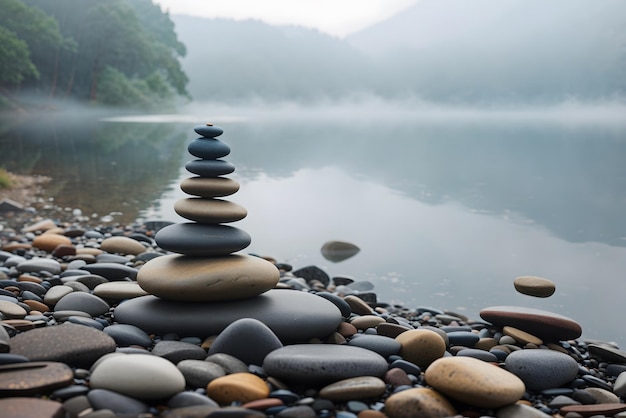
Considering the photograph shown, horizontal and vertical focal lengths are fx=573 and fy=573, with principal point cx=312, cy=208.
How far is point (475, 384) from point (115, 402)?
2.50 metres

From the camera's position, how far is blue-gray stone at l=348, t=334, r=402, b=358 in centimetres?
516

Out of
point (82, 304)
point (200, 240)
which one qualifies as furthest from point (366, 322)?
point (82, 304)

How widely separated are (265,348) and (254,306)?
0.96 m

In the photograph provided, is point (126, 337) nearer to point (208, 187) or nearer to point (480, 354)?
point (208, 187)

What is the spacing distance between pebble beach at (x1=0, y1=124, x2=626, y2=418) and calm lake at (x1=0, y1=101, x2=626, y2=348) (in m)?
2.92

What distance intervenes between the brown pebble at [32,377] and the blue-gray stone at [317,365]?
1.44 meters

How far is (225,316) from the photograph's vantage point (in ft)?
17.8

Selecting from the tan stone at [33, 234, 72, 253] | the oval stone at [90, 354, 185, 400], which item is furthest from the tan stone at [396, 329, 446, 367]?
the tan stone at [33, 234, 72, 253]

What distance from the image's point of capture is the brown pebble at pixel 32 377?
3743 mm

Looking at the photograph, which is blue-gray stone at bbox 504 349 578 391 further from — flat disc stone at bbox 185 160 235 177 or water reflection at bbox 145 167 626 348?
water reflection at bbox 145 167 626 348

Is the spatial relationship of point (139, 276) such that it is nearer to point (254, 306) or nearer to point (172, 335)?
point (172, 335)

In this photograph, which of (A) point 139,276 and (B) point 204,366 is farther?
(A) point 139,276

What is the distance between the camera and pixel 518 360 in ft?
16.3

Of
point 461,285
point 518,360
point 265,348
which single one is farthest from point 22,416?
point 461,285
